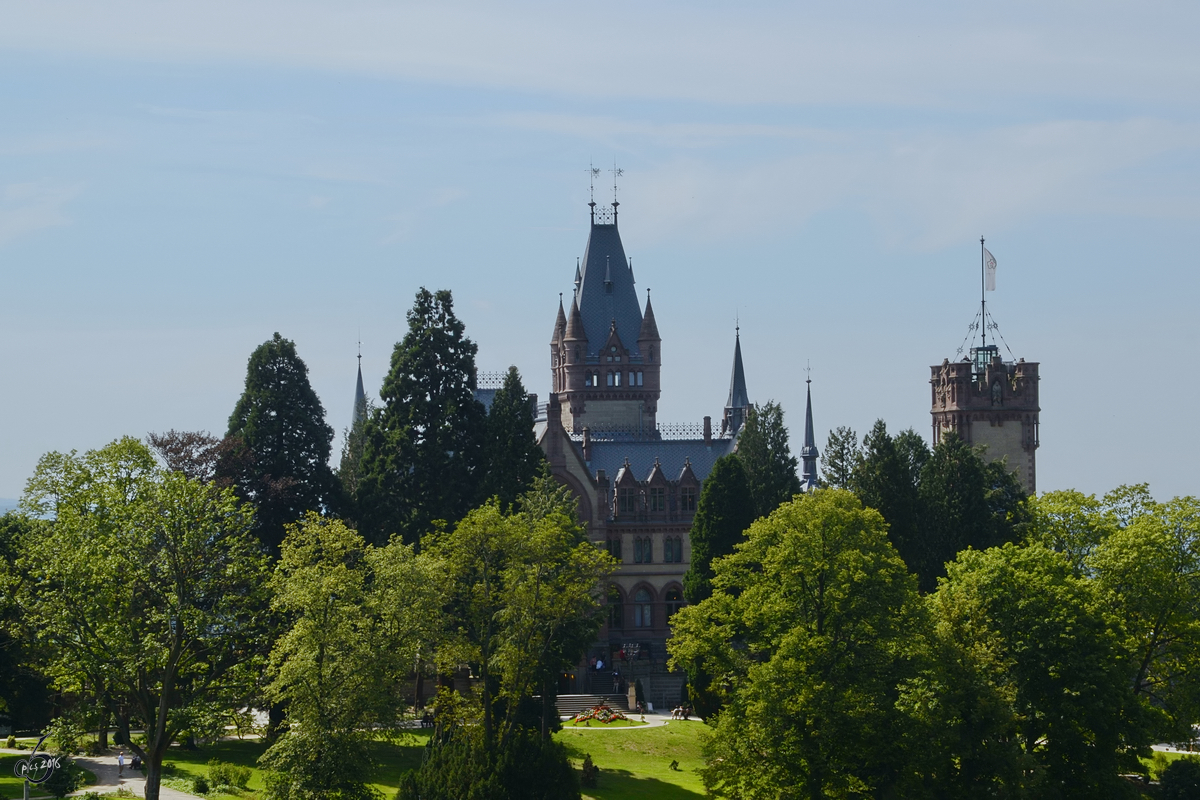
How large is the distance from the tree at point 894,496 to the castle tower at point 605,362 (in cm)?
4513

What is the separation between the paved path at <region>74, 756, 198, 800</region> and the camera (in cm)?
6078

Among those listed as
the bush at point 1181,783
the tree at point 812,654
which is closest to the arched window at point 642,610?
the bush at point 1181,783

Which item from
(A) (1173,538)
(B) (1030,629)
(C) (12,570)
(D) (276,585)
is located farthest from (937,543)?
(C) (12,570)

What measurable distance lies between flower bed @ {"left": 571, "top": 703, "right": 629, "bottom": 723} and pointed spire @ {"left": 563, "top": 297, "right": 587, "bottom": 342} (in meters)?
51.1

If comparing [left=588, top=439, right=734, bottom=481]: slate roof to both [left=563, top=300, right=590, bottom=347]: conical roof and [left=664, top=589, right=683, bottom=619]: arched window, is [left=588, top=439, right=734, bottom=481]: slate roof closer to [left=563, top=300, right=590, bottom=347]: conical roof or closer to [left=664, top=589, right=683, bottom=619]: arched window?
[left=664, top=589, right=683, bottom=619]: arched window

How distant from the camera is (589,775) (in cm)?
6894

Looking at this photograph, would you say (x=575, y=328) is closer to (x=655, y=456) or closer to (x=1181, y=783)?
(x=655, y=456)

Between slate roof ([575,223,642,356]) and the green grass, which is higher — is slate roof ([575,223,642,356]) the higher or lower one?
the higher one

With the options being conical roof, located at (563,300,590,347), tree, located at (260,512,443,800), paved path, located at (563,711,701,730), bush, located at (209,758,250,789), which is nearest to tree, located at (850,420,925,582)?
paved path, located at (563,711,701,730)

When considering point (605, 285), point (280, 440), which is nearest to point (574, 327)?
point (605, 285)

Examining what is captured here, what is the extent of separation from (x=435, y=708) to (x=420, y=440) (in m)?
20.3

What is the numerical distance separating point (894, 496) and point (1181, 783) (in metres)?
24.1

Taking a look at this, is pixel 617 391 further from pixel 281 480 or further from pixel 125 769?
Result: pixel 125 769

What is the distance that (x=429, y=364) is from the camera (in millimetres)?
84500
